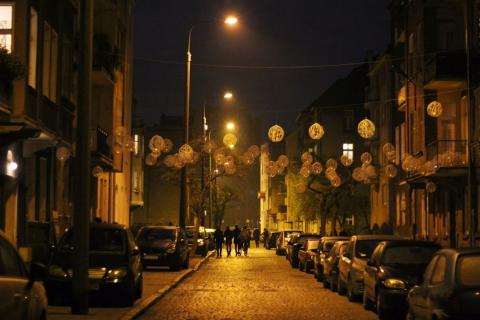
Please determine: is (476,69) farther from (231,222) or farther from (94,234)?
(231,222)

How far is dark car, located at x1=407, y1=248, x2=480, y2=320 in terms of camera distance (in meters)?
11.4

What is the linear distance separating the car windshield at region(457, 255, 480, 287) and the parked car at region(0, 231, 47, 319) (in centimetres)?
487

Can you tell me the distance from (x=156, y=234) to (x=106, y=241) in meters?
15.0

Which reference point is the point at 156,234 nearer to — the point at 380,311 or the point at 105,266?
the point at 105,266

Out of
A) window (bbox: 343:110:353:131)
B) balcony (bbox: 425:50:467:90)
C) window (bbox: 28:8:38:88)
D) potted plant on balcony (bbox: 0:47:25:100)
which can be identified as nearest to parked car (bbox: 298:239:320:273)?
balcony (bbox: 425:50:467:90)

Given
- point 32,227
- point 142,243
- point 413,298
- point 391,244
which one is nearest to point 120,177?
point 142,243

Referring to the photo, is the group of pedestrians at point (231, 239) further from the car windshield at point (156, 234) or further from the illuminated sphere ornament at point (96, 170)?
the illuminated sphere ornament at point (96, 170)

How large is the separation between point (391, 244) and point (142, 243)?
17.2 meters

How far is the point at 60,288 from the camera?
19.5m

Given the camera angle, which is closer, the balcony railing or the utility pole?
the utility pole

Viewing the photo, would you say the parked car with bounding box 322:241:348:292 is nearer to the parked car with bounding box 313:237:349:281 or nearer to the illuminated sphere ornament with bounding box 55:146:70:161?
the parked car with bounding box 313:237:349:281

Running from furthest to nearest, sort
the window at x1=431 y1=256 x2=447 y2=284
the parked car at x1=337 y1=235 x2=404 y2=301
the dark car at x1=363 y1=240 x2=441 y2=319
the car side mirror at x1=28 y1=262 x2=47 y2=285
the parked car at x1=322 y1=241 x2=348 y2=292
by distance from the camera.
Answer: the parked car at x1=322 y1=241 x2=348 y2=292 < the parked car at x1=337 y1=235 x2=404 y2=301 < the dark car at x1=363 y1=240 x2=441 y2=319 < the window at x1=431 y1=256 x2=447 y2=284 < the car side mirror at x1=28 y1=262 x2=47 y2=285

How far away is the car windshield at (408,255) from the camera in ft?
63.4

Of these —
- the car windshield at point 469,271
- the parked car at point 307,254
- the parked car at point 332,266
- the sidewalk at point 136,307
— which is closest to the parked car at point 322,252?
the parked car at point 332,266
